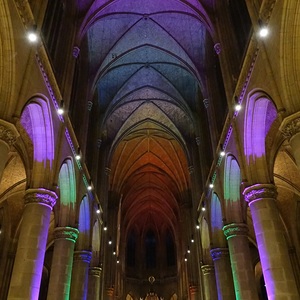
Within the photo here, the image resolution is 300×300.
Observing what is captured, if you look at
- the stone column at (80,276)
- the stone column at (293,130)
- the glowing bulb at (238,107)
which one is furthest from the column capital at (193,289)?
the stone column at (293,130)

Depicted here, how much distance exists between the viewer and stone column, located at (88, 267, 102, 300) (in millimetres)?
19245

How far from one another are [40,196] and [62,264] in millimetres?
3518

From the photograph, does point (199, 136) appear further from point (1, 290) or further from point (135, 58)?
point (1, 290)

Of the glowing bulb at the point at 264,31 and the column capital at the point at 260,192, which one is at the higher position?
the glowing bulb at the point at 264,31

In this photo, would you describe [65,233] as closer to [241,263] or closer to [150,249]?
[241,263]

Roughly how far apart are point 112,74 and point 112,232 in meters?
12.4

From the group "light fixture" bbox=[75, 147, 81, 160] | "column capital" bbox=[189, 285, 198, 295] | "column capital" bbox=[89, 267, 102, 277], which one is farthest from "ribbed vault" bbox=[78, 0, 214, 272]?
"column capital" bbox=[89, 267, 102, 277]

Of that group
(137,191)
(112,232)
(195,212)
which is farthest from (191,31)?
(137,191)

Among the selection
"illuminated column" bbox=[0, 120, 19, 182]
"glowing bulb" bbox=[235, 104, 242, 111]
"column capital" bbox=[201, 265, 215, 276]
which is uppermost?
"glowing bulb" bbox=[235, 104, 242, 111]

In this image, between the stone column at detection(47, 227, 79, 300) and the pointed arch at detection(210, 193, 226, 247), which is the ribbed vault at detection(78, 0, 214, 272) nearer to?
the pointed arch at detection(210, 193, 226, 247)

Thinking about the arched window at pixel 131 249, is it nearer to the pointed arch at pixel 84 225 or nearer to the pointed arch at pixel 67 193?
the pointed arch at pixel 84 225

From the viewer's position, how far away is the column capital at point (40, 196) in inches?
425

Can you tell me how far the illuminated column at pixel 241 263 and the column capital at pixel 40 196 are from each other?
23.0 feet

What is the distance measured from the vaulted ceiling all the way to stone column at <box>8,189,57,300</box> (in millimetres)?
8613
